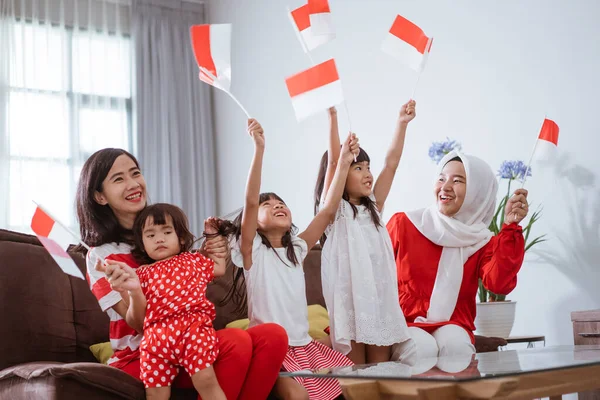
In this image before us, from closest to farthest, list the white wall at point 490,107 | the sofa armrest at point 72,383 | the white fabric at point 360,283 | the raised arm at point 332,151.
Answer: the sofa armrest at point 72,383, the white fabric at point 360,283, the raised arm at point 332,151, the white wall at point 490,107

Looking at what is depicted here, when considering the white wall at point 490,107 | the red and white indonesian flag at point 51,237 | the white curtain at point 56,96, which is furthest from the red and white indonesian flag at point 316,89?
the white curtain at point 56,96

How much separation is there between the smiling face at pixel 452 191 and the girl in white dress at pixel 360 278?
292mm

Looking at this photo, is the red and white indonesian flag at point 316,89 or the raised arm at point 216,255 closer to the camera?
the raised arm at point 216,255

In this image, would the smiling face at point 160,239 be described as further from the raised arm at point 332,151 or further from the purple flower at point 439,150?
the purple flower at point 439,150

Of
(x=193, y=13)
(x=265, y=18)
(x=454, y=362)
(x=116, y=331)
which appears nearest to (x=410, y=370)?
(x=454, y=362)

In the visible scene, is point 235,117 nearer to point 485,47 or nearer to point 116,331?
point 485,47

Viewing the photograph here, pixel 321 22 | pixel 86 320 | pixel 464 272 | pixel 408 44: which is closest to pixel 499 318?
pixel 464 272

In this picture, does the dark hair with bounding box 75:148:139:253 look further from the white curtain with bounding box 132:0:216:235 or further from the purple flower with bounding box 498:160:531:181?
the white curtain with bounding box 132:0:216:235

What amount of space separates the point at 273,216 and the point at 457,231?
67 centimetres

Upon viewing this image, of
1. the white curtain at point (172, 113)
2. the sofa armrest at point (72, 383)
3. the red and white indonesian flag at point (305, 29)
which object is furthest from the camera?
the white curtain at point (172, 113)

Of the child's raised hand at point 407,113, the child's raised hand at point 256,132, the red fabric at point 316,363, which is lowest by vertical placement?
the red fabric at point 316,363

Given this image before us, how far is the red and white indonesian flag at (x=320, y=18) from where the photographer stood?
217cm

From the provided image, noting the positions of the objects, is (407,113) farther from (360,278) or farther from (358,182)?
(360,278)

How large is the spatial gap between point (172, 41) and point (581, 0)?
339cm
